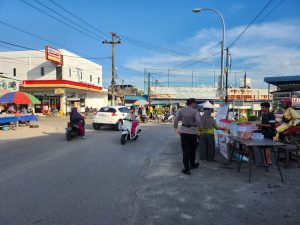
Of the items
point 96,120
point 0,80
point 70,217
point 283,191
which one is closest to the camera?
point 70,217

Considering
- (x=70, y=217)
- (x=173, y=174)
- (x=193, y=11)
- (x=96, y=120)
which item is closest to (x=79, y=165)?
(x=173, y=174)

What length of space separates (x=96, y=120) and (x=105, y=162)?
9812 millimetres

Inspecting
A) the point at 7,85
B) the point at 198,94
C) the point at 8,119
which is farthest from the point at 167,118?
the point at 8,119

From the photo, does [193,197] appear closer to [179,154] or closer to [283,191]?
[283,191]

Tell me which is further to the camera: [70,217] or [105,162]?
[105,162]

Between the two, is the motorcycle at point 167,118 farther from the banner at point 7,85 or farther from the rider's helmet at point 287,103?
the rider's helmet at point 287,103

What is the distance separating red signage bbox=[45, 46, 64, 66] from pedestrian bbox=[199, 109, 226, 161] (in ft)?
99.6

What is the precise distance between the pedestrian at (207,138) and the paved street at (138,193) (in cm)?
37

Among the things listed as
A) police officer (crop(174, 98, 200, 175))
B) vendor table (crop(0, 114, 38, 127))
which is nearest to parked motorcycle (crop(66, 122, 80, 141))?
vendor table (crop(0, 114, 38, 127))

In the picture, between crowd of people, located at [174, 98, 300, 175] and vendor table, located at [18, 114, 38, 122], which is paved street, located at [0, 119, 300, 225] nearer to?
crowd of people, located at [174, 98, 300, 175]

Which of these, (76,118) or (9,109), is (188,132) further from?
(9,109)

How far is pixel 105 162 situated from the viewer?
295 inches

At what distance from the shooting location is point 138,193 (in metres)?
4.87

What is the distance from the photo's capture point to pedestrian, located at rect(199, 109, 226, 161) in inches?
304
